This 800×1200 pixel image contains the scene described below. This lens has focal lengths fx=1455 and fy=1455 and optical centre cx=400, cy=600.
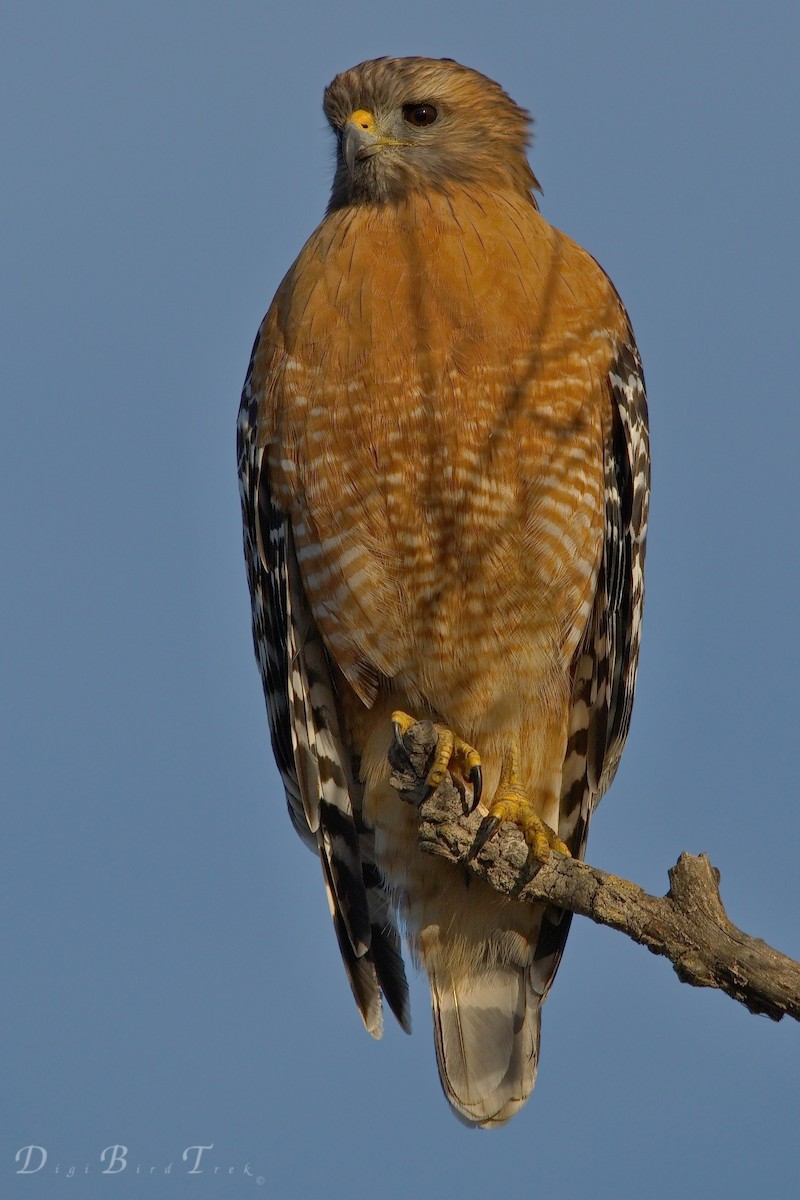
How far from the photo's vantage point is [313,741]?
6.47 m

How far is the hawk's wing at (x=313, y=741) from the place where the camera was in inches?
249

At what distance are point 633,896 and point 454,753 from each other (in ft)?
4.75

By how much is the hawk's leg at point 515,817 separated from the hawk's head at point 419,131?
263 centimetres

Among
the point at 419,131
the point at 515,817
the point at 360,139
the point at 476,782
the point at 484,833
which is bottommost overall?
the point at 484,833

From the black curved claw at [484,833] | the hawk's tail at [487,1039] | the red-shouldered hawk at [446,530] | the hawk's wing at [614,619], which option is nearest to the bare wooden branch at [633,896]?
the black curved claw at [484,833]

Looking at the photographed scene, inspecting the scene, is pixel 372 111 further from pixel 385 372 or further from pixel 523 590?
pixel 523 590


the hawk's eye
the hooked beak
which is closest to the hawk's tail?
the hooked beak

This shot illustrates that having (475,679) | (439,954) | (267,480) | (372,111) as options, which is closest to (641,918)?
(475,679)

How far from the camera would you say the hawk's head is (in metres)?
6.63

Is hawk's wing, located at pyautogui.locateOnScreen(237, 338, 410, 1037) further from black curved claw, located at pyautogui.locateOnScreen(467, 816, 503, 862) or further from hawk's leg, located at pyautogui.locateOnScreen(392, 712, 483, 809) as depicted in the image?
black curved claw, located at pyautogui.locateOnScreen(467, 816, 503, 862)

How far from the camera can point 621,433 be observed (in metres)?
6.22

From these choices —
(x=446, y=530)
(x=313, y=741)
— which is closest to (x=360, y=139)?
(x=446, y=530)

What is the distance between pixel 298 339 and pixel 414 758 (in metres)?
1.84

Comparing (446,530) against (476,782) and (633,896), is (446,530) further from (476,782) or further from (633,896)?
(633,896)
